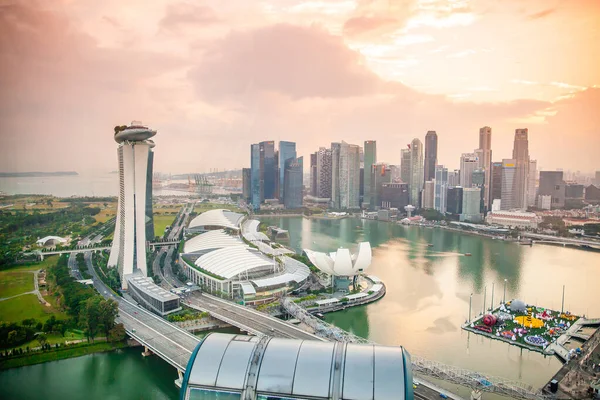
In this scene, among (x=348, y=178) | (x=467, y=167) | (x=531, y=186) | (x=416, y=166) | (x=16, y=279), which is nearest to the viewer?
(x=16, y=279)

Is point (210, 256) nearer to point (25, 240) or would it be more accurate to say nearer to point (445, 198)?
point (25, 240)

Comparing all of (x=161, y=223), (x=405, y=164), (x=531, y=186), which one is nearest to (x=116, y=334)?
(x=161, y=223)

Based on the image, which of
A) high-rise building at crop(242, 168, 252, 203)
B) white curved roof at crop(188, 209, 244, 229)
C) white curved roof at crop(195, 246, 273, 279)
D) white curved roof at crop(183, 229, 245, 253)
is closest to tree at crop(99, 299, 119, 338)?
white curved roof at crop(195, 246, 273, 279)

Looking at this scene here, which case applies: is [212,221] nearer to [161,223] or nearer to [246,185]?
[161,223]

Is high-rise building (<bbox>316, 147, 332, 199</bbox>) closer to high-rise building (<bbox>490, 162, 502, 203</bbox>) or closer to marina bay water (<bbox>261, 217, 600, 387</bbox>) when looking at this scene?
high-rise building (<bbox>490, 162, 502, 203</bbox>)

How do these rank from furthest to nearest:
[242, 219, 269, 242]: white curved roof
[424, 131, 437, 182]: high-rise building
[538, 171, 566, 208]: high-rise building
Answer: [424, 131, 437, 182]: high-rise building → [538, 171, 566, 208]: high-rise building → [242, 219, 269, 242]: white curved roof

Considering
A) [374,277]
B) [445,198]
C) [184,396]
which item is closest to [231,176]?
[445,198]

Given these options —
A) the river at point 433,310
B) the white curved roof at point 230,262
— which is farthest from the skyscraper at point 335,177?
the white curved roof at point 230,262
